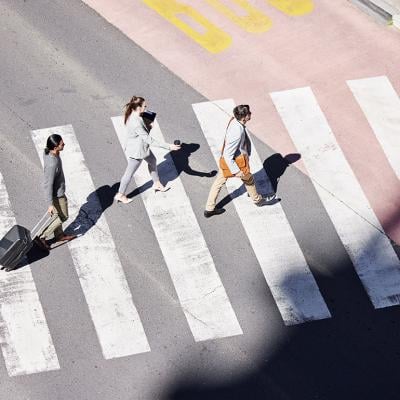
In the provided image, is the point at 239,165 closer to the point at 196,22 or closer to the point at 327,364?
the point at 327,364

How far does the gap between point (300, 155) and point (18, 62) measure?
16.6 feet

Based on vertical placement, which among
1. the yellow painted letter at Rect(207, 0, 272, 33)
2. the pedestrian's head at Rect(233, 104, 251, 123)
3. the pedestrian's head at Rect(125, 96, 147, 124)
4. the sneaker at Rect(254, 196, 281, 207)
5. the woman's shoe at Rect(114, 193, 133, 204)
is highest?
the pedestrian's head at Rect(233, 104, 251, 123)

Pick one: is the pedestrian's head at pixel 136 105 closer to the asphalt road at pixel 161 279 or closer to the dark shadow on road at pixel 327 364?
the asphalt road at pixel 161 279

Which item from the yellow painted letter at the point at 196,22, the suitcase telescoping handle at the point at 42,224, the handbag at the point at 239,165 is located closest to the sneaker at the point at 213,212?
the handbag at the point at 239,165

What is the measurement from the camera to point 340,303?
13594mm

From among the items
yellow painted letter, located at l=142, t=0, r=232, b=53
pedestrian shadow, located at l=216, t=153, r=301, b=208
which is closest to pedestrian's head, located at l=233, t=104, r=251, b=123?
pedestrian shadow, located at l=216, t=153, r=301, b=208

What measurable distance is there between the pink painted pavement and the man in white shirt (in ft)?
5.58

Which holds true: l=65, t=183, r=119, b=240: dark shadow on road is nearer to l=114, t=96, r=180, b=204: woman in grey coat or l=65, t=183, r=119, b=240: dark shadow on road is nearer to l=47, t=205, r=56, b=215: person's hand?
l=114, t=96, r=180, b=204: woman in grey coat

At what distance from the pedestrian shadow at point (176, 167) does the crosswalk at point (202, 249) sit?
31 mm

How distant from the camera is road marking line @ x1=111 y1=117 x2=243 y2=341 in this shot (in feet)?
43.6

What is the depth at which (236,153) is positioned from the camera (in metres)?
13.7

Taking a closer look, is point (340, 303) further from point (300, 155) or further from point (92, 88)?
point (92, 88)

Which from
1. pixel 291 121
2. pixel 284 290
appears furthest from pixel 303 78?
pixel 284 290

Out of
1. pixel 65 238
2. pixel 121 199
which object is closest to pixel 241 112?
pixel 121 199
